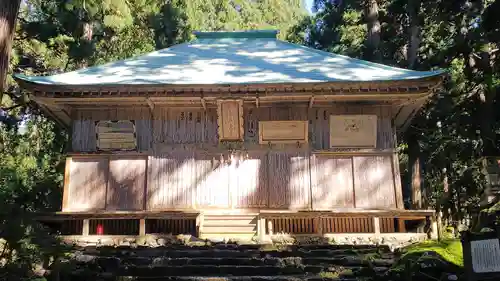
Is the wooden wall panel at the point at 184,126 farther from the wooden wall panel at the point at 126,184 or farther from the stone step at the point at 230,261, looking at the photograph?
the stone step at the point at 230,261

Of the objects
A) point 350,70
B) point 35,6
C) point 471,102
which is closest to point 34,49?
point 35,6

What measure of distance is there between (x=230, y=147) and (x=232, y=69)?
2.25 m

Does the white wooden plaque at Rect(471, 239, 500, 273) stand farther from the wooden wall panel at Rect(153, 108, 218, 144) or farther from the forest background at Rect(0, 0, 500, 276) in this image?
the wooden wall panel at Rect(153, 108, 218, 144)

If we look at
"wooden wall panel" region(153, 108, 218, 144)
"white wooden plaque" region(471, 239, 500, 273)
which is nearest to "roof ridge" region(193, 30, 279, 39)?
"wooden wall panel" region(153, 108, 218, 144)

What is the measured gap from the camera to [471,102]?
15.5m

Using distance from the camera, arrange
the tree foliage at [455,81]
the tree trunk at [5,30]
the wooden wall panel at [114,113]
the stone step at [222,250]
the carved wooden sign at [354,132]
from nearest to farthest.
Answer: the tree trunk at [5,30]
the stone step at [222,250]
the carved wooden sign at [354,132]
the wooden wall panel at [114,113]
the tree foliage at [455,81]

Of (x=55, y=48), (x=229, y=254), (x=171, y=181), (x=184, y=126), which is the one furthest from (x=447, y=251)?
(x=55, y=48)

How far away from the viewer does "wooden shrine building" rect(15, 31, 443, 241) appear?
38.3 ft

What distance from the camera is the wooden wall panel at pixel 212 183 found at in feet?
39.6

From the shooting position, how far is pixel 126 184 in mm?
12188

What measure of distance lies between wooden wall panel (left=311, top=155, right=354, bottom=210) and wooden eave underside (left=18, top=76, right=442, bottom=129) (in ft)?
5.18

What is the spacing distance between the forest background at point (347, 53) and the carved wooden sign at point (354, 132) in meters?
2.43

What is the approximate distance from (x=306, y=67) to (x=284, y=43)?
142 inches

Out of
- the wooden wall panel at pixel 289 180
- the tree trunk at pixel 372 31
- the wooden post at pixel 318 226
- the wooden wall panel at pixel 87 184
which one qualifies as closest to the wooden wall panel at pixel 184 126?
the wooden wall panel at pixel 87 184
